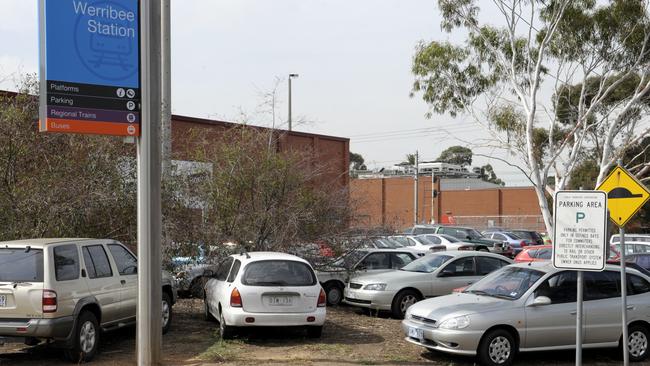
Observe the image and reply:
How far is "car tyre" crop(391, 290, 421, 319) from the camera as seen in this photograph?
14.1 meters

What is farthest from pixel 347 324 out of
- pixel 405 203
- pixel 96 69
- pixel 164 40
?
pixel 405 203

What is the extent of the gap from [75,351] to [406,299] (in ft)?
23.7

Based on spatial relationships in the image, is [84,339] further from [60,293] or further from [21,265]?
[21,265]


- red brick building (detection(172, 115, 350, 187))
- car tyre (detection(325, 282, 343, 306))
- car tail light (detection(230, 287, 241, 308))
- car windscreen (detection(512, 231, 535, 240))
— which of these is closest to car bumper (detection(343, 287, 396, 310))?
car tyre (detection(325, 282, 343, 306))

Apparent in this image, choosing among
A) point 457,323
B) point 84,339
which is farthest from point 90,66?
point 457,323

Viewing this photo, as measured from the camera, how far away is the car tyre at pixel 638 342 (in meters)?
10.3

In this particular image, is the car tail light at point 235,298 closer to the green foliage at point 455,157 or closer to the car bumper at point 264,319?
the car bumper at point 264,319

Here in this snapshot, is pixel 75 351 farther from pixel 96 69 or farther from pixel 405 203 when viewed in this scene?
pixel 405 203

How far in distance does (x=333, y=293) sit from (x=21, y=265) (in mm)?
8363

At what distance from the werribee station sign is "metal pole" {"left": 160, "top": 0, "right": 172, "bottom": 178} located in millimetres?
5303

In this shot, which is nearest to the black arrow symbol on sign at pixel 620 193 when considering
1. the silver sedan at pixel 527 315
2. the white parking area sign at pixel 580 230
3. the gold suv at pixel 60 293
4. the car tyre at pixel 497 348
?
the silver sedan at pixel 527 315

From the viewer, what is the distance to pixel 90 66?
8773 mm

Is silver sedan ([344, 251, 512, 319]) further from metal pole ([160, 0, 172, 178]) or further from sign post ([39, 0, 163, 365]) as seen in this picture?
sign post ([39, 0, 163, 365])

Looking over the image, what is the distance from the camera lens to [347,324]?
510 inches
